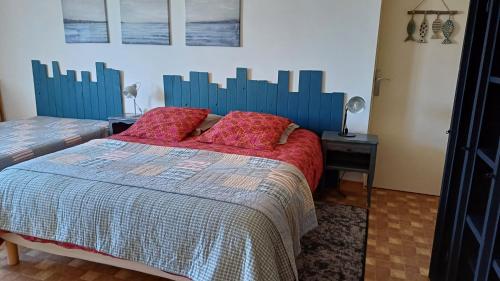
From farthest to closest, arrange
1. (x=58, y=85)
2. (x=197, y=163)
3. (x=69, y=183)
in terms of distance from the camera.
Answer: (x=58, y=85) → (x=197, y=163) → (x=69, y=183)

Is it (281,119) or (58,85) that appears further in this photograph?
(58,85)

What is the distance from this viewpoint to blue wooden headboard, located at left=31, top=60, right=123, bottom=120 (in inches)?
157

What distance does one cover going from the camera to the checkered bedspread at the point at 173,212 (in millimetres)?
1616

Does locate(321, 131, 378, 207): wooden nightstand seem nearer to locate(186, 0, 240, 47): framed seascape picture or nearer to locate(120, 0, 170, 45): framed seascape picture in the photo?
locate(186, 0, 240, 47): framed seascape picture

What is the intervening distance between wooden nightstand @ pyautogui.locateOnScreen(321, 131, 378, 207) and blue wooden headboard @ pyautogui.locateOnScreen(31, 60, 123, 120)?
237 cm

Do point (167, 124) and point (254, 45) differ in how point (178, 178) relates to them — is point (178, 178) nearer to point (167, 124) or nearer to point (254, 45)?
point (167, 124)

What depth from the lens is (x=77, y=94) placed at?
417cm

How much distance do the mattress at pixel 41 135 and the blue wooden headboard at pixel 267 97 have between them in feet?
2.96

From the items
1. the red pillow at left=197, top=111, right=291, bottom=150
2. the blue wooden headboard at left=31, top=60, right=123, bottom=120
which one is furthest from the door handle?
the blue wooden headboard at left=31, top=60, right=123, bottom=120

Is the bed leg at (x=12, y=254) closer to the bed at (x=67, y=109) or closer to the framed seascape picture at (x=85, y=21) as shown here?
the bed at (x=67, y=109)

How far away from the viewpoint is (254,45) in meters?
3.43

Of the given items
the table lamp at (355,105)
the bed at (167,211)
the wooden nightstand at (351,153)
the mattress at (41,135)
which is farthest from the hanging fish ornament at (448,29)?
the mattress at (41,135)

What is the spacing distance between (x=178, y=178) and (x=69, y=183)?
1.93ft

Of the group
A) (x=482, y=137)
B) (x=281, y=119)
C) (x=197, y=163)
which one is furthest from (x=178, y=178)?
(x=482, y=137)
